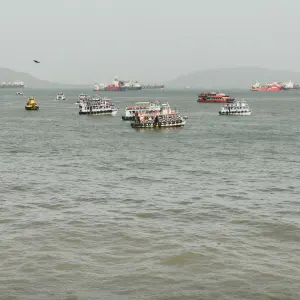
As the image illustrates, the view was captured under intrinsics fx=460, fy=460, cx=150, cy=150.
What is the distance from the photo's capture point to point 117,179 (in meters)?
Result: 42.0

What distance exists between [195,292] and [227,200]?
1557 centimetres

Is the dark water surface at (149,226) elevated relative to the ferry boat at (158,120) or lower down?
lower down

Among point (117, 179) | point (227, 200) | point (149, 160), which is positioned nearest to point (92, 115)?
point (149, 160)

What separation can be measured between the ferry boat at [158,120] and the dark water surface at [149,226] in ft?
123

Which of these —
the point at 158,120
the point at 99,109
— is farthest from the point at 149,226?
the point at 99,109

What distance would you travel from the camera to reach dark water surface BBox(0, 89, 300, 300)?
19.8 metres

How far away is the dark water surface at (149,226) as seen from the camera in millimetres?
19781

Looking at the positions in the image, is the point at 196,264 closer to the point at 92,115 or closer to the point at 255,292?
the point at 255,292

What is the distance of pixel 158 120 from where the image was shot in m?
95.2

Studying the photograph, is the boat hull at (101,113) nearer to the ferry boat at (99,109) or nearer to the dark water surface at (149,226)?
the ferry boat at (99,109)

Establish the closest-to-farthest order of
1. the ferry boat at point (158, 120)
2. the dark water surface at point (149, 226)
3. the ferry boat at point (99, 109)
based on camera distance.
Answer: the dark water surface at point (149, 226)
the ferry boat at point (158, 120)
the ferry boat at point (99, 109)

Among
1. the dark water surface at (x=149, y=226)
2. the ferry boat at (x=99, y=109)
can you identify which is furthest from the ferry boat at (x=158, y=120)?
the dark water surface at (x=149, y=226)

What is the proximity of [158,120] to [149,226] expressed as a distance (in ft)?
224

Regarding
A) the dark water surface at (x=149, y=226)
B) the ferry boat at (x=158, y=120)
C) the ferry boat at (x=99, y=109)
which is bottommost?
the dark water surface at (x=149, y=226)
